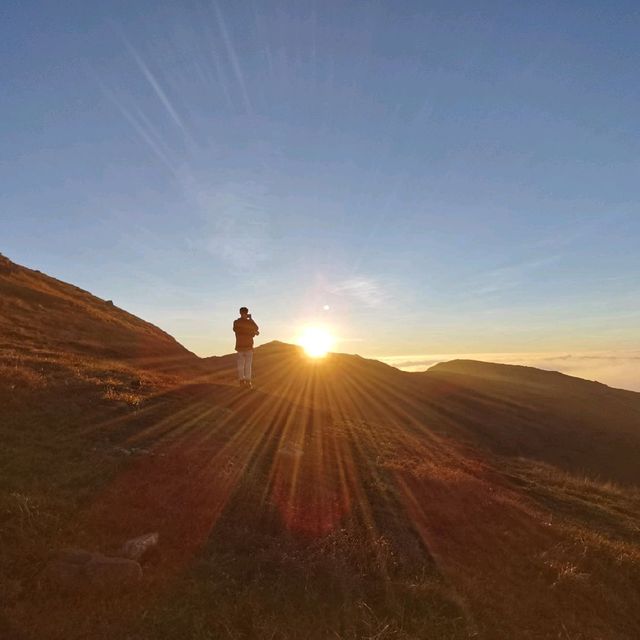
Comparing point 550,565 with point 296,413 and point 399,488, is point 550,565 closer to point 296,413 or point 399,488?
point 399,488

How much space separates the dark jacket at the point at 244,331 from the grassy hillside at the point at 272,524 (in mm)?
2370

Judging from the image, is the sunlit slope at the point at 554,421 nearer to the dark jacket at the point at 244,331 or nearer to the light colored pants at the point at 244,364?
the light colored pants at the point at 244,364

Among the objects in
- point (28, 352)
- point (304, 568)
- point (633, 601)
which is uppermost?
point (28, 352)

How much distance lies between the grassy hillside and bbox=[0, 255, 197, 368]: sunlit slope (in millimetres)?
3494

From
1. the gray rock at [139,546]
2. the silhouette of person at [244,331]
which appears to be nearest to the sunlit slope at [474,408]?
the silhouette of person at [244,331]

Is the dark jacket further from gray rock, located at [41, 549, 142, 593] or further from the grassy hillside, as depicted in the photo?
gray rock, located at [41, 549, 142, 593]

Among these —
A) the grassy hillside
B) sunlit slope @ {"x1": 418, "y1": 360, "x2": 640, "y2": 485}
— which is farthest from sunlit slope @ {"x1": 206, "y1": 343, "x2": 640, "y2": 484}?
the grassy hillside

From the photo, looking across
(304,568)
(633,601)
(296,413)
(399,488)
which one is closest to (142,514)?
(304,568)

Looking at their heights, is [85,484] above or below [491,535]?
above

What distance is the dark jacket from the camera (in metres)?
22.5

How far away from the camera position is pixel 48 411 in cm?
1405

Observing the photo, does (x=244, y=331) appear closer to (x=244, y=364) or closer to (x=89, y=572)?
(x=244, y=364)

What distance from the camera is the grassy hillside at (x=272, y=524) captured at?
7.62m

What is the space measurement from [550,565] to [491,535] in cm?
159
